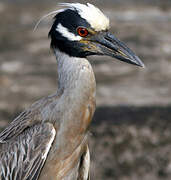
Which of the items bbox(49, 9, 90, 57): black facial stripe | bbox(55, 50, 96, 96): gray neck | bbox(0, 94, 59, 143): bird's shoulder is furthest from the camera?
bbox(0, 94, 59, 143): bird's shoulder

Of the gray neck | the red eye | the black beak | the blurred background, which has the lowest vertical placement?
the blurred background

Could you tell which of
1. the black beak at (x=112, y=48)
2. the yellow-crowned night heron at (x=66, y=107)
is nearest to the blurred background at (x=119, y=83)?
the yellow-crowned night heron at (x=66, y=107)

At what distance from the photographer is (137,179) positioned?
6605 mm

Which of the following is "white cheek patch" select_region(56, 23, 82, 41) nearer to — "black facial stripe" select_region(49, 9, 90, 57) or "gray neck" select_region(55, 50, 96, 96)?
"black facial stripe" select_region(49, 9, 90, 57)

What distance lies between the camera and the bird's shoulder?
452cm

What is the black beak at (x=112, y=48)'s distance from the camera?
4.38 meters

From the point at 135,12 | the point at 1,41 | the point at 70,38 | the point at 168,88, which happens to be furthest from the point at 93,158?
the point at 135,12

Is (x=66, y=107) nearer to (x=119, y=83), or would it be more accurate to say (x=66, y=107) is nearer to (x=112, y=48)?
(x=112, y=48)

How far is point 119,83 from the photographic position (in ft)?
28.6

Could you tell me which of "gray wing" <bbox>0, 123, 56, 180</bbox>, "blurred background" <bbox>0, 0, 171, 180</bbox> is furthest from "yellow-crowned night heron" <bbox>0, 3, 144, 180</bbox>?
"blurred background" <bbox>0, 0, 171, 180</bbox>

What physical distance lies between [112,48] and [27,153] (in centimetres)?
124

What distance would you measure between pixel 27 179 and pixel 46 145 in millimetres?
379

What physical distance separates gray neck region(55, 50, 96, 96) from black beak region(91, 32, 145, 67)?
0.20 meters

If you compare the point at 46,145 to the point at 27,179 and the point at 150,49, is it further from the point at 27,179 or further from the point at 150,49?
the point at 150,49
